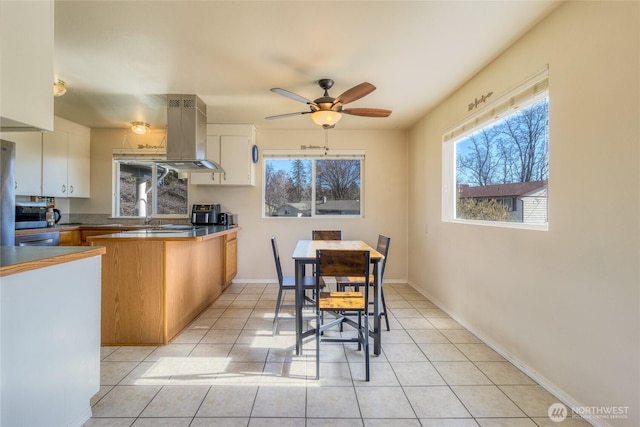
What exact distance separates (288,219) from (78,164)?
10.8 ft

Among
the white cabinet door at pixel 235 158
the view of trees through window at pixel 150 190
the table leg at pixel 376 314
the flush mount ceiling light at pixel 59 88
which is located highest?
the flush mount ceiling light at pixel 59 88

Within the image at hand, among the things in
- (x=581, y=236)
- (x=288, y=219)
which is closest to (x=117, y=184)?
(x=288, y=219)

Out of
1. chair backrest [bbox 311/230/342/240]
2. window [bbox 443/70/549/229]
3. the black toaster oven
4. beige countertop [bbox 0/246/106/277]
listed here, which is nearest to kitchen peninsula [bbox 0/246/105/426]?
beige countertop [bbox 0/246/106/277]

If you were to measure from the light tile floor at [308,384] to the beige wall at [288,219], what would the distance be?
1899 millimetres

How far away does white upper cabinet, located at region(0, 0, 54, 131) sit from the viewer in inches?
A: 47.3

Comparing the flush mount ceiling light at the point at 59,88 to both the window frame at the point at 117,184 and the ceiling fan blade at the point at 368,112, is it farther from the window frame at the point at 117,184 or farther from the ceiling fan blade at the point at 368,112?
the ceiling fan blade at the point at 368,112

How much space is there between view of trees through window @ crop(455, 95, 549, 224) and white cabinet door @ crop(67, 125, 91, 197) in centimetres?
533

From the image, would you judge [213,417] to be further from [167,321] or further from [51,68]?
[51,68]

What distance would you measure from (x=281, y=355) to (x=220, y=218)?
102 inches

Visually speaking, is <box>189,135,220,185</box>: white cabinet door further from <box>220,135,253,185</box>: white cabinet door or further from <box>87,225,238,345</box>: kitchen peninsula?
<box>87,225,238,345</box>: kitchen peninsula

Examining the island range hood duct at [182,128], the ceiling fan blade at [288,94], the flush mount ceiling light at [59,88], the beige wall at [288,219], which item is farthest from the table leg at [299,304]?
the flush mount ceiling light at [59,88]

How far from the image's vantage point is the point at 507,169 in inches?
98.9

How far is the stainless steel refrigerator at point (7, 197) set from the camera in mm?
2873

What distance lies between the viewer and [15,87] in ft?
4.06
